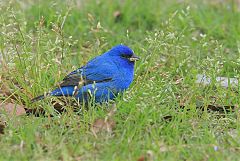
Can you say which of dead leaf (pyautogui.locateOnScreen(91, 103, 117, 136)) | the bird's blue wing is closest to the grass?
dead leaf (pyautogui.locateOnScreen(91, 103, 117, 136))

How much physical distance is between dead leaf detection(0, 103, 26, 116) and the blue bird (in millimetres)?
119

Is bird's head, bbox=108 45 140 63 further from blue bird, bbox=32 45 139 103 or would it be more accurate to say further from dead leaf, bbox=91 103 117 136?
dead leaf, bbox=91 103 117 136

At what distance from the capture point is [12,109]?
4.80 meters

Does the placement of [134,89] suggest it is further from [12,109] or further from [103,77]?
[12,109]

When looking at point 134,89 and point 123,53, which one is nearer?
point 134,89

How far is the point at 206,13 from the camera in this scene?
708 centimetres

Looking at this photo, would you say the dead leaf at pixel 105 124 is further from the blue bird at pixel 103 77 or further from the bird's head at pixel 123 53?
the bird's head at pixel 123 53

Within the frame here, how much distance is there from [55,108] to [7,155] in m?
0.92

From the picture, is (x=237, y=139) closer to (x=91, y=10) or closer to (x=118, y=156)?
(x=118, y=156)

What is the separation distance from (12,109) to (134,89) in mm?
853

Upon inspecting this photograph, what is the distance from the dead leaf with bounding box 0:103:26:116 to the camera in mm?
4721

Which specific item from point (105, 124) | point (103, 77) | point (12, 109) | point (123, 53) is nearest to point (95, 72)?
point (103, 77)

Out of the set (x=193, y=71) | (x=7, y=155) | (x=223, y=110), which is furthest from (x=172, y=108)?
(x=7, y=155)

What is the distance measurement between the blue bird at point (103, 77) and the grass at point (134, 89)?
3.9 inches
